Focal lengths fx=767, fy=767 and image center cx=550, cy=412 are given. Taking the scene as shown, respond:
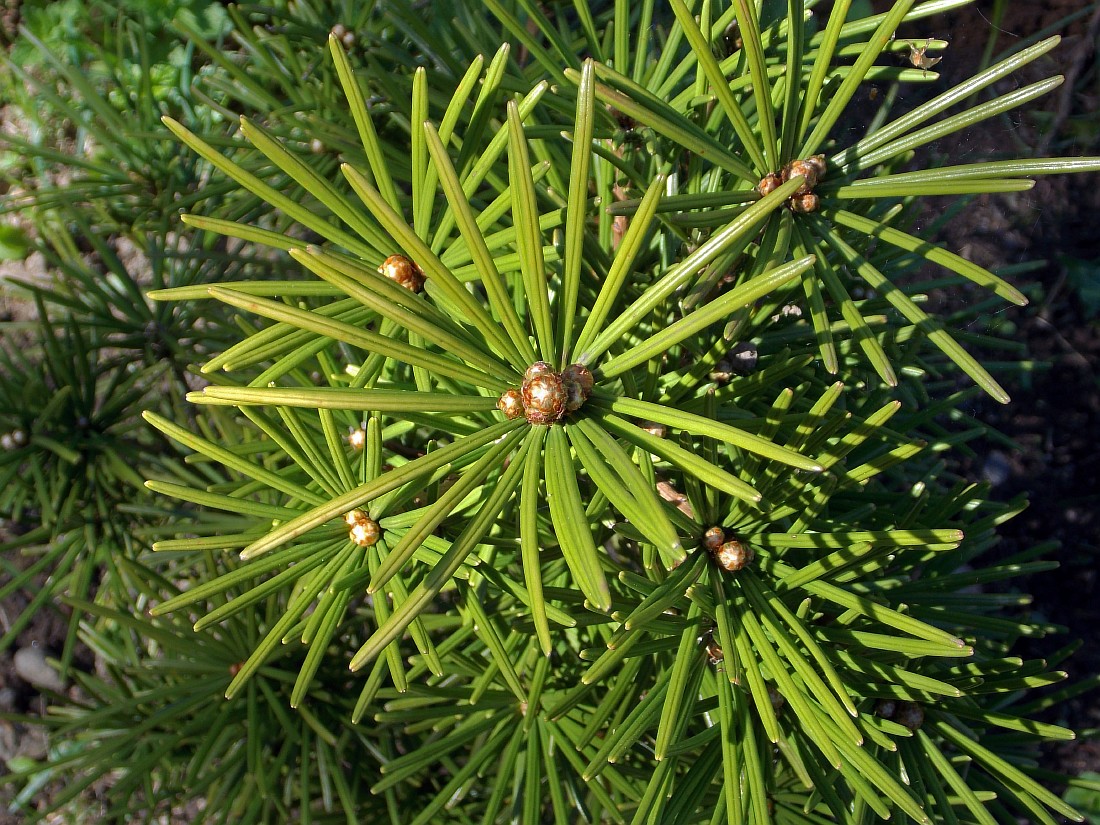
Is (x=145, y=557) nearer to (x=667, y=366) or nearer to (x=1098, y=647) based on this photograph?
(x=667, y=366)

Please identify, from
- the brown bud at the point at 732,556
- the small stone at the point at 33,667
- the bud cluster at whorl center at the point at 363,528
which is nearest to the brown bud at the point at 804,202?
the brown bud at the point at 732,556

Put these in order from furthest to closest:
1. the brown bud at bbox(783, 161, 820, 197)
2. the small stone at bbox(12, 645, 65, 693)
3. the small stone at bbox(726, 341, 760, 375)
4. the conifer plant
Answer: the small stone at bbox(12, 645, 65, 693), the small stone at bbox(726, 341, 760, 375), the brown bud at bbox(783, 161, 820, 197), the conifer plant

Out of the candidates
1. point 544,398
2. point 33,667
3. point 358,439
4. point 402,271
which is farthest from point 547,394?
point 33,667

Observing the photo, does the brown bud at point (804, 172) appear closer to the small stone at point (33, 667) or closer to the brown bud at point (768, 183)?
the brown bud at point (768, 183)

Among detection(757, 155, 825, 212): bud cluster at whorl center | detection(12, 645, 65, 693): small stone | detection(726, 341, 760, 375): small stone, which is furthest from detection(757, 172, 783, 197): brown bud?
detection(12, 645, 65, 693): small stone

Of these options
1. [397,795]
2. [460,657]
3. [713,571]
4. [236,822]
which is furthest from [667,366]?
[236,822]

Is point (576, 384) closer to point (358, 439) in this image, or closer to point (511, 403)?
point (511, 403)

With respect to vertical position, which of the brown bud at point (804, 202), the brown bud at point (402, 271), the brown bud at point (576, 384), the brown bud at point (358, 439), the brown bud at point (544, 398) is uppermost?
the brown bud at point (804, 202)

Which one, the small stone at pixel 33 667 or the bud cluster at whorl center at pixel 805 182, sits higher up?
the small stone at pixel 33 667

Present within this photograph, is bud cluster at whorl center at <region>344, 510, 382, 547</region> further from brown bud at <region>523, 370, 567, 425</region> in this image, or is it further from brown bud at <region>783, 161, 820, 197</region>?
brown bud at <region>783, 161, 820, 197</region>
